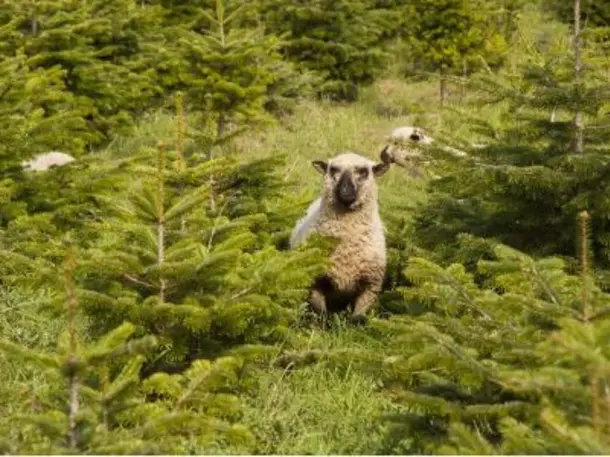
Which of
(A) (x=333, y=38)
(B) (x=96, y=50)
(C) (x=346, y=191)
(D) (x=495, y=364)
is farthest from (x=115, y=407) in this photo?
(A) (x=333, y=38)

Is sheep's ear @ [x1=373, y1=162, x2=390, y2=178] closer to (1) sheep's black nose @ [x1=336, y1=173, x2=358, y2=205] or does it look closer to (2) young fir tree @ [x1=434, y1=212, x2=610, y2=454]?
(1) sheep's black nose @ [x1=336, y1=173, x2=358, y2=205]

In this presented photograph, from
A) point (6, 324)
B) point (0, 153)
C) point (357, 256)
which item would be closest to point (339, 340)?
point (357, 256)

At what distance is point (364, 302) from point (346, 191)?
807 mm

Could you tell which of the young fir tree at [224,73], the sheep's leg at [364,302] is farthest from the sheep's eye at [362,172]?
the young fir tree at [224,73]

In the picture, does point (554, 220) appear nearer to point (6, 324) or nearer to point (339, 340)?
point (339, 340)

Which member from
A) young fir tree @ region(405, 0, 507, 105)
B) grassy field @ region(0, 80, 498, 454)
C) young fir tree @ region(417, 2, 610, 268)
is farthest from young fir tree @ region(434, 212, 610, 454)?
young fir tree @ region(405, 0, 507, 105)

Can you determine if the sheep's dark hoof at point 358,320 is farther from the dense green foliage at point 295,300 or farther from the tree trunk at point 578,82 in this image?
the tree trunk at point 578,82

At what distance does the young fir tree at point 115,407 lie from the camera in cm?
353

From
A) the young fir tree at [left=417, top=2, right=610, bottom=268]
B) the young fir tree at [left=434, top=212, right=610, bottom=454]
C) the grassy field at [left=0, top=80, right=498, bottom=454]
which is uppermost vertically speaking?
the young fir tree at [left=434, top=212, right=610, bottom=454]

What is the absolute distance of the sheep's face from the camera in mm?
7137

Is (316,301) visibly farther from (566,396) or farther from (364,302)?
(566,396)

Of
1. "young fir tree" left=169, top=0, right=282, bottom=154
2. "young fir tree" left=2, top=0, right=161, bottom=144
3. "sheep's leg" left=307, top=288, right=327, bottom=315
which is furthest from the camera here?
"young fir tree" left=2, top=0, right=161, bottom=144

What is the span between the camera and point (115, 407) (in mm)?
3832

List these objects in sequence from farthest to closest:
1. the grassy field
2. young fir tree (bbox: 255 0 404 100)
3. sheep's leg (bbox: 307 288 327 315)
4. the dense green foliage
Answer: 1. young fir tree (bbox: 255 0 404 100)
2. sheep's leg (bbox: 307 288 327 315)
3. the grassy field
4. the dense green foliage
